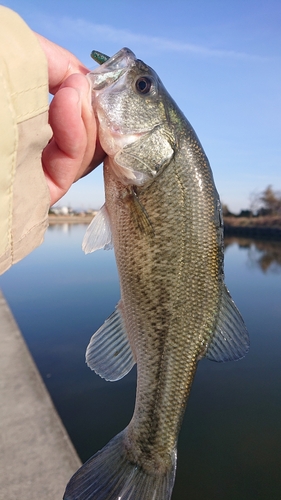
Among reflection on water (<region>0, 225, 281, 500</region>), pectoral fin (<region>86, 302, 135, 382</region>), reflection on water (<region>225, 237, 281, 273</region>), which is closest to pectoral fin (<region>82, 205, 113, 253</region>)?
pectoral fin (<region>86, 302, 135, 382</region>)

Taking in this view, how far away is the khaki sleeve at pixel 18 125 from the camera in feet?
4.78

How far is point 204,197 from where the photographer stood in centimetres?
210

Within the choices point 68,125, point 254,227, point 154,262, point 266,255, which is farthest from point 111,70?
point 254,227

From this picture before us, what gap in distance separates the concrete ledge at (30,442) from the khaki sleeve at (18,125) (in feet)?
12.2

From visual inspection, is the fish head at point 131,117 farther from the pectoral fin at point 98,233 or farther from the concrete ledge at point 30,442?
the concrete ledge at point 30,442

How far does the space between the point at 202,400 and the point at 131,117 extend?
28.0 feet

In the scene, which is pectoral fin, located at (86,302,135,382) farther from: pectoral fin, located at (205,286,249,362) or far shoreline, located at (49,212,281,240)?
far shoreline, located at (49,212,281,240)

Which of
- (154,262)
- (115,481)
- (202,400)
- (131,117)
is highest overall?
(131,117)

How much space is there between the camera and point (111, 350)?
224cm

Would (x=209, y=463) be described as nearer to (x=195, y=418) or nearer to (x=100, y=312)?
(x=195, y=418)

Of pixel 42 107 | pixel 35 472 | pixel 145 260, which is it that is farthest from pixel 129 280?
pixel 35 472

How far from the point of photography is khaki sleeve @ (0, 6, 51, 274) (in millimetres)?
1457

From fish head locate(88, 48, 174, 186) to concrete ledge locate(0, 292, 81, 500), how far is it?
12.7ft

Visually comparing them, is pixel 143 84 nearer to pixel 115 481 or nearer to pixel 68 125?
pixel 68 125
